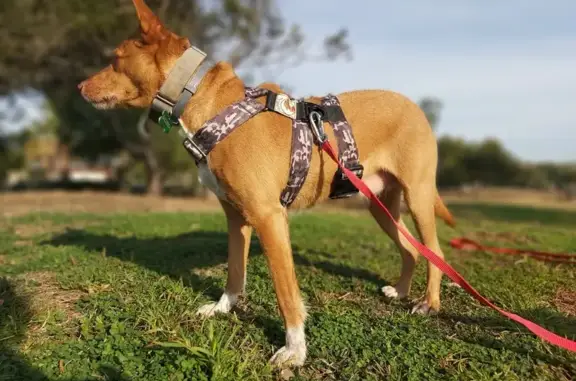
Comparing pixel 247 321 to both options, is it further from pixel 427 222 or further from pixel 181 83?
pixel 181 83

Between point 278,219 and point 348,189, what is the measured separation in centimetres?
86

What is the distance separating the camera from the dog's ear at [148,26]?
3.56 metres

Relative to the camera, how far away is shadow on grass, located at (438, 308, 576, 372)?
3194mm

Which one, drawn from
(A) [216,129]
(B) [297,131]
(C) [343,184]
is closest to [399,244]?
(C) [343,184]

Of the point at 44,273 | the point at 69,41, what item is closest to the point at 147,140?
the point at 69,41

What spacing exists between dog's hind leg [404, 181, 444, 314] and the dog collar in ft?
6.65

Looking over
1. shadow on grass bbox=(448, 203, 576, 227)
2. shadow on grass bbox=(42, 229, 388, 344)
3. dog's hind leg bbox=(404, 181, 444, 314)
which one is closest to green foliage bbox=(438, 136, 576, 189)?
shadow on grass bbox=(448, 203, 576, 227)

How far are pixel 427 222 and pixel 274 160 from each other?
5.23ft

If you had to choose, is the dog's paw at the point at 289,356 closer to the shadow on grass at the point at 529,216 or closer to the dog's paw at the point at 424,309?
the dog's paw at the point at 424,309

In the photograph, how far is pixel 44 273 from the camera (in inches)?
180

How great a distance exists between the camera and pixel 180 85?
3559 mm

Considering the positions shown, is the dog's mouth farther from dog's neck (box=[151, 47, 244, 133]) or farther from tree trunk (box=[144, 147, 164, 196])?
tree trunk (box=[144, 147, 164, 196])

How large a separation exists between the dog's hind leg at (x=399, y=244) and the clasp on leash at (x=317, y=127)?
3.29 feet

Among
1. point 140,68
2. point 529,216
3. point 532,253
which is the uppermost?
point 140,68
